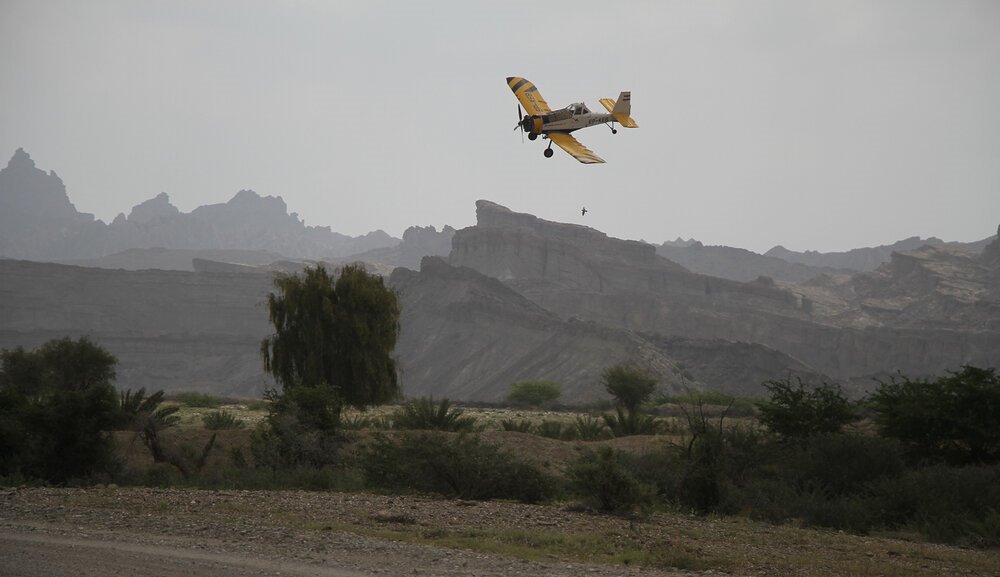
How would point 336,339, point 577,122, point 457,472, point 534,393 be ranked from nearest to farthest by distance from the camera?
point 457,472 < point 577,122 < point 336,339 < point 534,393

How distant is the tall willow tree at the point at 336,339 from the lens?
35.6 metres

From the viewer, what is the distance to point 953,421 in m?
22.5

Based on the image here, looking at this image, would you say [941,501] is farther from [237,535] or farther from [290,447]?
[290,447]

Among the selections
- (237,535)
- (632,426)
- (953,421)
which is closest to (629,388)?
(632,426)

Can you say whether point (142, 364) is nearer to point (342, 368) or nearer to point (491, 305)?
point (491, 305)

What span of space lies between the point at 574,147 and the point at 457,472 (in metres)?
9.76

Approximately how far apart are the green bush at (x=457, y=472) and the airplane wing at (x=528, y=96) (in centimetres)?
1055

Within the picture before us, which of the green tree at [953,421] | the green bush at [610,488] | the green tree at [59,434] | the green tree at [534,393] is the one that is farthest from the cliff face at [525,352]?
the green bush at [610,488]

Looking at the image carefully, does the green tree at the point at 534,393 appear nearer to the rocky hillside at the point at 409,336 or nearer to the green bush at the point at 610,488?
the rocky hillside at the point at 409,336

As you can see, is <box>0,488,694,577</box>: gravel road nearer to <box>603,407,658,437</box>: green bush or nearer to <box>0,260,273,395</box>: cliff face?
<box>603,407,658,437</box>: green bush

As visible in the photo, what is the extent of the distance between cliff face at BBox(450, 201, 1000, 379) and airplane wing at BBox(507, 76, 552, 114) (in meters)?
113

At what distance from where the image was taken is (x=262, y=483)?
17875mm

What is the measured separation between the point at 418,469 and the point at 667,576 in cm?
801

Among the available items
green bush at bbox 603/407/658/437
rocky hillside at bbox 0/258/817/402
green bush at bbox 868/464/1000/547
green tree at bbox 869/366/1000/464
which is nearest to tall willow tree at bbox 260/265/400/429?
green bush at bbox 603/407/658/437
